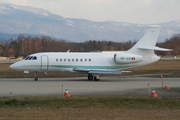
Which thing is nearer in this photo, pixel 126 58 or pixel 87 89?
pixel 87 89

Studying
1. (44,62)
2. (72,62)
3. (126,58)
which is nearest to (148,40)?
(126,58)

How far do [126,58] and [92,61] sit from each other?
3.21 meters

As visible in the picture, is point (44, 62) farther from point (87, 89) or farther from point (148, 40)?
point (87, 89)

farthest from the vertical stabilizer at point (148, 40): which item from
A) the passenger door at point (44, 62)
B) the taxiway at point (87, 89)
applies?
the passenger door at point (44, 62)

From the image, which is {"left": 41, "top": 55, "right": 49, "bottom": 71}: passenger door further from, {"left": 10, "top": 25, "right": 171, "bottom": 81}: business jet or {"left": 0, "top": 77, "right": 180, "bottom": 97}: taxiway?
{"left": 0, "top": 77, "right": 180, "bottom": 97}: taxiway

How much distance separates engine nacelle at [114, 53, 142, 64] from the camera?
37219mm

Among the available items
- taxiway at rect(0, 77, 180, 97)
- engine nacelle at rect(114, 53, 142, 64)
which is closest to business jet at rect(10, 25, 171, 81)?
engine nacelle at rect(114, 53, 142, 64)

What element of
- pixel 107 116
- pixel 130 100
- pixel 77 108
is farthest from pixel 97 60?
pixel 107 116

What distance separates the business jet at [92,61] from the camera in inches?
1463

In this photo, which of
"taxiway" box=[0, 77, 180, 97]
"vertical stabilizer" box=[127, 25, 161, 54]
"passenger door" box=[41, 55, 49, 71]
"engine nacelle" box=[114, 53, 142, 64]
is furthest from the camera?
"vertical stabilizer" box=[127, 25, 161, 54]

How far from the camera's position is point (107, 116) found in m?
15.6

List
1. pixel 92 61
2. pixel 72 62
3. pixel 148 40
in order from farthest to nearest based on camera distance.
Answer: pixel 148 40 < pixel 92 61 < pixel 72 62

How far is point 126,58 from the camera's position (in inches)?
1469

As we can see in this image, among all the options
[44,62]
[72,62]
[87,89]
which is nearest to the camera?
[87,89]
